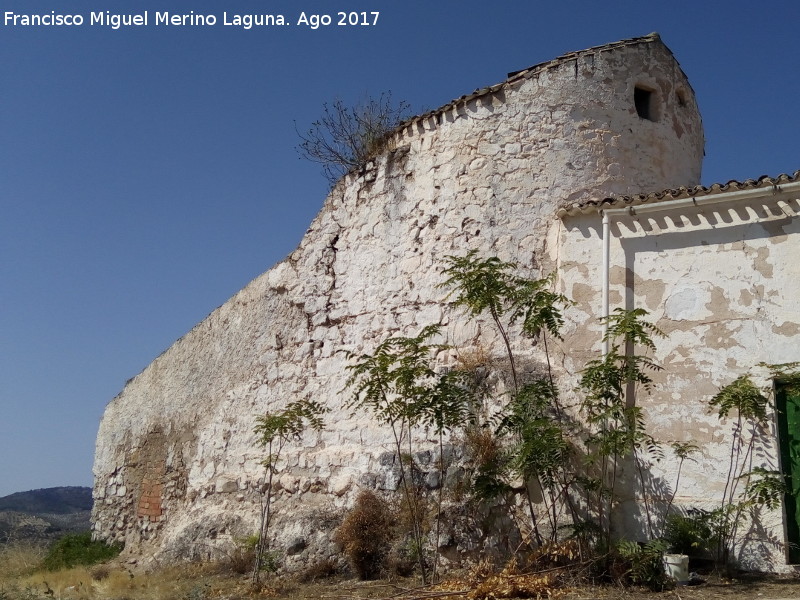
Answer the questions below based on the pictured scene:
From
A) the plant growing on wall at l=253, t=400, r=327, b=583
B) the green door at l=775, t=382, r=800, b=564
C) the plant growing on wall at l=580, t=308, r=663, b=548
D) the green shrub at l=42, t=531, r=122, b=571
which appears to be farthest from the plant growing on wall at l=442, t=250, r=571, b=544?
the green shrub at l=42, t=531, r=122, b=571

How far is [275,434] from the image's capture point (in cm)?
994

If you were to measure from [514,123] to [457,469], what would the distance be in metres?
4.50

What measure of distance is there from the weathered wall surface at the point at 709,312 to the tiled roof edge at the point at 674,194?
0.14m

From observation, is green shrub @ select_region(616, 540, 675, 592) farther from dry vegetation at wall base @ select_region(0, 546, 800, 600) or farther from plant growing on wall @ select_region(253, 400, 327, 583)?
plant growing on wall @ select_region(253, 400, 327, 583)

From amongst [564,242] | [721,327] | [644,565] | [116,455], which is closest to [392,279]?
[564,242]

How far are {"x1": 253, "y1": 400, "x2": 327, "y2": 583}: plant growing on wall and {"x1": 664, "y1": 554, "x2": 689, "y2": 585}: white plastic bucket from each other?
435 centimetres

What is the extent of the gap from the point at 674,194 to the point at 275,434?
572 centimetres

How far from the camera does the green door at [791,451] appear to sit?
7.50m

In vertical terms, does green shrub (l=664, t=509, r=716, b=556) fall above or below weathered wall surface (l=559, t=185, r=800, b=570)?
below

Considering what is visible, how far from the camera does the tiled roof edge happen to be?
26.4 ft

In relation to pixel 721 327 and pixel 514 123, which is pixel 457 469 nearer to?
pixel 721 327

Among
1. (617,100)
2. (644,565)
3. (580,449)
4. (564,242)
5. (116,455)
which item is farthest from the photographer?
(116,455)

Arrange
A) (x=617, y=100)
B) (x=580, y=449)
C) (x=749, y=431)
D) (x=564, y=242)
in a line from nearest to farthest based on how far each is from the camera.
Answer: (x=749, y=431) → (x=580, y=449) → (x=564, y=242) → (x=617, y=100)

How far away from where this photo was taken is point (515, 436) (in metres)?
8.30
